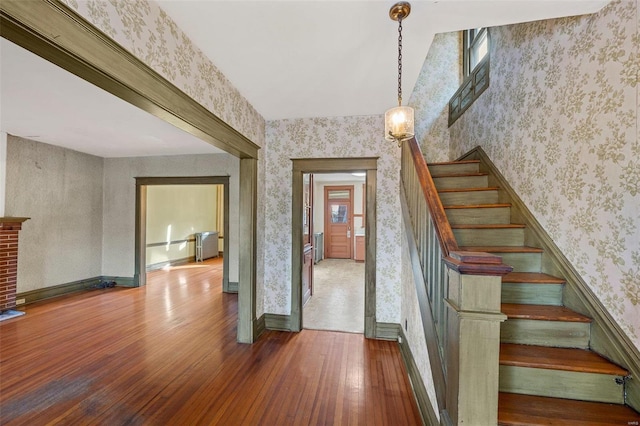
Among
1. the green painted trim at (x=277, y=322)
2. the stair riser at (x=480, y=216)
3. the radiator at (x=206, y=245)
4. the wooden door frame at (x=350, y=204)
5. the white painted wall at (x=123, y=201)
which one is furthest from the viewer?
the wooden door frame at (x=350, y=204)

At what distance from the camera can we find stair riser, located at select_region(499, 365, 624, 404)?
1245 mm

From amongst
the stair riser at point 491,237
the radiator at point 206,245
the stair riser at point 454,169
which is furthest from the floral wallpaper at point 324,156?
the radiator at point 206,245

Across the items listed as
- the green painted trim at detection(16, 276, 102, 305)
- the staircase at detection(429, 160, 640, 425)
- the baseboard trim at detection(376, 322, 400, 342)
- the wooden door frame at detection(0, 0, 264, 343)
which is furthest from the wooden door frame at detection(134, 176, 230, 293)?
the staircase at detection(429, 160, 640, 425)

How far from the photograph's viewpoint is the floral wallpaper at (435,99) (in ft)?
11.8

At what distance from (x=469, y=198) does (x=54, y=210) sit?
248 inches

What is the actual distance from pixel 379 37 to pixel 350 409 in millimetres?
2743

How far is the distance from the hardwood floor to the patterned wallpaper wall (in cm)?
159

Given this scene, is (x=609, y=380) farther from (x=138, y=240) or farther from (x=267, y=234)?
(x=138, y=240)

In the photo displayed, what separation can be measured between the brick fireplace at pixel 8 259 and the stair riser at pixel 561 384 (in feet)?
19.2

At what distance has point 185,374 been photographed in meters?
2.30

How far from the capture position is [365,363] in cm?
252

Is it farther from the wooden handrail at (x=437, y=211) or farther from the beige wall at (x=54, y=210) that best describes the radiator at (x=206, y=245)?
the wooden handrail at (x=437, y=211)

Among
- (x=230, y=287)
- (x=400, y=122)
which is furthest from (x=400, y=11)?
(x=230, y=287)

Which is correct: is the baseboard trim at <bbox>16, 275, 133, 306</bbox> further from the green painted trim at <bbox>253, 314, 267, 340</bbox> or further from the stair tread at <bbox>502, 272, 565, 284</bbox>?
the stair tread at <bbox>502, 272, 565, 284</bbox>
